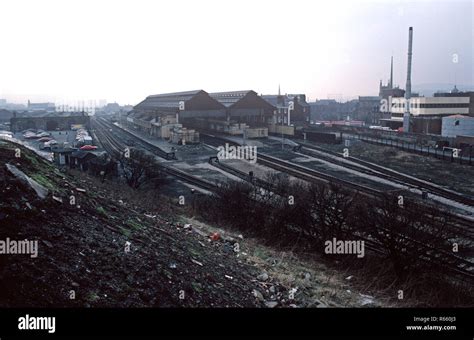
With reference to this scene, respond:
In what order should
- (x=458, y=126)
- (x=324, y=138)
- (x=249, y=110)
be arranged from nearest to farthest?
(x=458, y=126), (x=324, y=138), (x=249, y=110)

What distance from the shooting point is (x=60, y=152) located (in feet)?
68.8

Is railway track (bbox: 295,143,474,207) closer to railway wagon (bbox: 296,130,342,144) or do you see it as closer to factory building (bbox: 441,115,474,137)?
railway wagon (bbox: 296,130,342,144)

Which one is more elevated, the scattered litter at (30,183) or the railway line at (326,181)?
the scattered litter at (30,183)

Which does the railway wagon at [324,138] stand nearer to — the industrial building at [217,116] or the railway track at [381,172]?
the railway track at [381,172]

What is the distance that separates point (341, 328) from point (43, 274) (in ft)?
9.37

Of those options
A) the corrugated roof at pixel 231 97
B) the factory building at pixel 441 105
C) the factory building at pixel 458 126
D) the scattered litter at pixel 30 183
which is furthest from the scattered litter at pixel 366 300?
the factory building at pixel 441 105

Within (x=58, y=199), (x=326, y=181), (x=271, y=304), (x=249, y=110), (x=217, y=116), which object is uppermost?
(x=249, y=110)

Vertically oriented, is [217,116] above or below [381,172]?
above

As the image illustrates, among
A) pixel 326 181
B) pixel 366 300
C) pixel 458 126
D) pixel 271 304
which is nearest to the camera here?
pixel 271 304

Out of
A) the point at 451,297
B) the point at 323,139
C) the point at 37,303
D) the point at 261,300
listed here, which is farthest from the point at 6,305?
the point at 323,139

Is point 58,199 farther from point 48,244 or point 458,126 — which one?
point 458,126

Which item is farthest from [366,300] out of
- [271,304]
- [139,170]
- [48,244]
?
[139,170]

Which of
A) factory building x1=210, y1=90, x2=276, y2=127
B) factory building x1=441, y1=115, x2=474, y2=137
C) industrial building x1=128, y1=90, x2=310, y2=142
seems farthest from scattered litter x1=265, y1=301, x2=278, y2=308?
factory building x1=210, y1=90, x2=276, y2=127

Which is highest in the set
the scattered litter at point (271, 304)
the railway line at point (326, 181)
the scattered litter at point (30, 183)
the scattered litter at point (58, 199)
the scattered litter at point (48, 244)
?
the scattered litter at point (30, 183)
